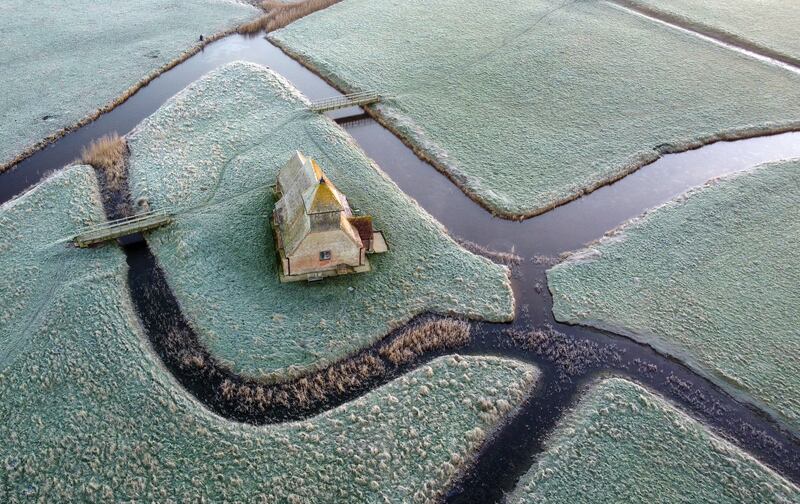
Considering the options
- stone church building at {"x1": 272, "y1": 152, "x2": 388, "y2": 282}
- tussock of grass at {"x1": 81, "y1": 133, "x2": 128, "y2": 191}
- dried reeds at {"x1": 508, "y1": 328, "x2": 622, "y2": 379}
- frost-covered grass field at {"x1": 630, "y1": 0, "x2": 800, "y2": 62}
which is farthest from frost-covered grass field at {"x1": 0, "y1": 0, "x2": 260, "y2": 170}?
frost-covered grass field at {"x1": 630, "y1": 0, "x2": 800, "y2": 62}

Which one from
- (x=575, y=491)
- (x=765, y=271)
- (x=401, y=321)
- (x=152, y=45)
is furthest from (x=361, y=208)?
(x=152, y=45)

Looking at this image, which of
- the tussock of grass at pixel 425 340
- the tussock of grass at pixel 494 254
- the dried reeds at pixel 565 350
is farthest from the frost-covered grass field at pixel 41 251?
the dried reeds at pixel 565 350

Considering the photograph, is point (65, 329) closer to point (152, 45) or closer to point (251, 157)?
point (251, 157)

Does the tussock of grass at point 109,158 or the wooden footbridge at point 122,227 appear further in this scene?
the tussock of grass at point 109,158

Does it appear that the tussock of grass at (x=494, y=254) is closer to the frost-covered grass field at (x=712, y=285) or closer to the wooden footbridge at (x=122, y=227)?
the frost-covered grass field at (x=712, y=285)

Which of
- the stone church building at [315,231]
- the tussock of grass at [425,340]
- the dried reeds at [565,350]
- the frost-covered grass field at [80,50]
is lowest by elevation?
the dried reeds at [565,350]

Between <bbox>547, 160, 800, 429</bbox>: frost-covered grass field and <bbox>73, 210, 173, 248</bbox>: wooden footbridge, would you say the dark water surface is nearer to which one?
<bbox>547, 160, 800, 429</bbox>: frost-covered grass field

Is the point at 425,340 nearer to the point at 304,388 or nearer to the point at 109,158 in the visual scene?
the point at 304,388
